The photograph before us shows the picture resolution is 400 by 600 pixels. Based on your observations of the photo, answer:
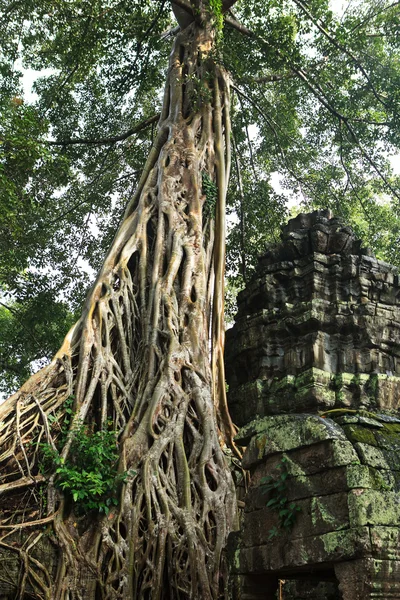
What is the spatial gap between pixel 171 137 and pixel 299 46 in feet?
7.15

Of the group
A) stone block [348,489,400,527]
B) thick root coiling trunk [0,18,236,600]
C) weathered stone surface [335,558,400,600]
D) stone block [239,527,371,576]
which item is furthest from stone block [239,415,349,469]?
thick root coiling trunk [0,18,236,600]

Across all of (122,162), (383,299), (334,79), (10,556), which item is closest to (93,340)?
(10,556)

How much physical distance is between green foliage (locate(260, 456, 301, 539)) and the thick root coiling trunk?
1.66 metres

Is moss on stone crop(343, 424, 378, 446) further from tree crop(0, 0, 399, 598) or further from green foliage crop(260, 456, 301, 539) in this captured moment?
tree crop(0, 0, 399, 598)

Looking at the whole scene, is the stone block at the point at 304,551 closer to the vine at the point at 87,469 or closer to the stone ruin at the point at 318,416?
the stone ruin at the point at 318,416

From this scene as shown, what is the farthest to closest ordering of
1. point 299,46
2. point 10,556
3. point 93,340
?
point 299,46 < point 93,340 < point 10,556

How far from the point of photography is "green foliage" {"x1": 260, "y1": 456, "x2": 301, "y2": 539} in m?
2.96

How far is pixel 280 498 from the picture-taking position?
3.07 meters

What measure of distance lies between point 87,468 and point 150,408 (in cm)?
69

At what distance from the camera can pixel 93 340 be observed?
566 cm

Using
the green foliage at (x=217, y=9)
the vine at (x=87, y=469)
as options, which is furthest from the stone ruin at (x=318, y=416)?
the green foliage at (x=217, y=9)

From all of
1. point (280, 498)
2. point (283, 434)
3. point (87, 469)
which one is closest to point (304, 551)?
point (280, 498)

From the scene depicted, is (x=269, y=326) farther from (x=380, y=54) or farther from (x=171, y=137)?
(x=380, y=54)

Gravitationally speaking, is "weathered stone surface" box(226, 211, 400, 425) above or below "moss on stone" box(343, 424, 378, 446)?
above
